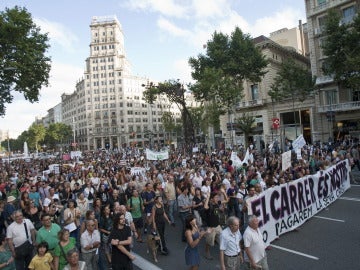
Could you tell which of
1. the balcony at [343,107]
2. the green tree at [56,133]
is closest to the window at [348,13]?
the balcony at [343,107]

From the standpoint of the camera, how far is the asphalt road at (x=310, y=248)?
22.5ft

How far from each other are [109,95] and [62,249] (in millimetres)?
103385

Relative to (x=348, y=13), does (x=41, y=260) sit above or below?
below

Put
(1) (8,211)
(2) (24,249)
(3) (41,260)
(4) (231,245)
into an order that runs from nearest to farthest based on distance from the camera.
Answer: (3) (41,260)
(4) (231,245)
(2) (24,249)
(1) (8,211)

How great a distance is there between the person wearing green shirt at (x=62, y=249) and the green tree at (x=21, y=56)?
19.9 metres

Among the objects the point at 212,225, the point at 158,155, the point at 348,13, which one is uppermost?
the point at 348,13

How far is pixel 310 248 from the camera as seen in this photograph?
7715 millimetres

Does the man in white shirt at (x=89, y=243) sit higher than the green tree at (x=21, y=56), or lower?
lower

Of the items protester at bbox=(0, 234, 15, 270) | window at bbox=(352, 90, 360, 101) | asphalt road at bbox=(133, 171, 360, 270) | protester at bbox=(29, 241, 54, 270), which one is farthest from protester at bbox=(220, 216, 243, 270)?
window at bbox=(352, 90, 360, 101)

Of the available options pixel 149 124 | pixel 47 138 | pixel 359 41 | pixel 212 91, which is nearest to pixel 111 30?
pixel 149 124

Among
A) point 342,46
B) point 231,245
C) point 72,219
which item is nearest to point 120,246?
point 231,245

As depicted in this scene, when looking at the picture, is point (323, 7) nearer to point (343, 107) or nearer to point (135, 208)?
point (343, 107)

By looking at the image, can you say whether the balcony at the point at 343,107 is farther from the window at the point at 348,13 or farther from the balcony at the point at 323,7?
the balcony at the point at 323,7

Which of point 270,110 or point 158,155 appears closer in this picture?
point 158,155
